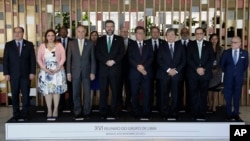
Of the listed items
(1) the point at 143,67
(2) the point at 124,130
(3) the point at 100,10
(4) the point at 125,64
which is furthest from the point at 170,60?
(3) the point at 100,10

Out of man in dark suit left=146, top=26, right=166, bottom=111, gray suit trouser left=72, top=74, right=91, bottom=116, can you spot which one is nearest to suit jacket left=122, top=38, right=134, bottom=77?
man in dark suit left=146, top=26, right=166, bottom=111

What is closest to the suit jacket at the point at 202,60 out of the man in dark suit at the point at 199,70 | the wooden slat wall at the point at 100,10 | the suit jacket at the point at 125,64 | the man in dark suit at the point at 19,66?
the man in dark suit at the point at 199,70

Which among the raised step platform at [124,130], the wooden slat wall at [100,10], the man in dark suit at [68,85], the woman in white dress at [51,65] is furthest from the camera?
the wooden slat wall at [100,10]

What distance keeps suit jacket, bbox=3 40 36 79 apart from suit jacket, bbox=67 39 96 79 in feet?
1.86

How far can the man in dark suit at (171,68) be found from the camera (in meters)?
5.48

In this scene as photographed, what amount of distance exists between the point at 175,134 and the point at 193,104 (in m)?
0.63

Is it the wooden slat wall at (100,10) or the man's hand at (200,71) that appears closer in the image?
the man's hand at (200,71)

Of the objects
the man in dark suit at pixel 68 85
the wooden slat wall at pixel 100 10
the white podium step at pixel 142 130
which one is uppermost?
the wooden slat wall at pixel 100 10

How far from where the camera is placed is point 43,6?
291 inches

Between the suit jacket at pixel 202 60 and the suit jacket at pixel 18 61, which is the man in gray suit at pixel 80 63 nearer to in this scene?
the suit jacket at pixel 18 61

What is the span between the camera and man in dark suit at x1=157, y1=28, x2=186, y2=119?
216 inches

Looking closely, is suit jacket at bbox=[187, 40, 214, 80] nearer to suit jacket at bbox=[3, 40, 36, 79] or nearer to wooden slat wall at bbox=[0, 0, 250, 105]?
wooden slat wall at bbox=[0, 0, 250, 105]

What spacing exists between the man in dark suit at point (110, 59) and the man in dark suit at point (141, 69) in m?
0.18

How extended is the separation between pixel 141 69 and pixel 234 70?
4.62 feet
